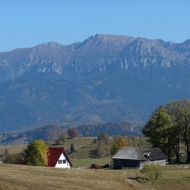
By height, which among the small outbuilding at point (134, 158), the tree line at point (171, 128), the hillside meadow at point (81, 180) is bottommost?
the hillside meadow at point (81, 180)

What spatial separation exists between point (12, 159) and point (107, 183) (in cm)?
3986

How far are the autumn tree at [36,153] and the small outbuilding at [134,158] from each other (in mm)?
18247

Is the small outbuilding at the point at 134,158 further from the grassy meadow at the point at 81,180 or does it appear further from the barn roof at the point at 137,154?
the grassy meadow at the point at 81,180

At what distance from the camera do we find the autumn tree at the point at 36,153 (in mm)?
97312

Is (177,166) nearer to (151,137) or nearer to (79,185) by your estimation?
(151,137)

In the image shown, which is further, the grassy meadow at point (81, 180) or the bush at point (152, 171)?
the bush at point (152, 171)

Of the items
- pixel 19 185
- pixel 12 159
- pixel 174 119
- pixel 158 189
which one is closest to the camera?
pixel 19 185

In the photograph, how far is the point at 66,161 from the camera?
351 ft

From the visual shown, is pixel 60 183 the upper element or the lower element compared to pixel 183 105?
lower

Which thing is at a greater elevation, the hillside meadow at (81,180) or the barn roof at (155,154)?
the barn roof at (155,154)

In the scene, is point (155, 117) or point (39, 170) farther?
point (155, 117)

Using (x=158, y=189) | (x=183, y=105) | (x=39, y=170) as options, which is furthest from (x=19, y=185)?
(x=183, y=105)

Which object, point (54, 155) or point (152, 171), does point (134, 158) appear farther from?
point (152, 171)

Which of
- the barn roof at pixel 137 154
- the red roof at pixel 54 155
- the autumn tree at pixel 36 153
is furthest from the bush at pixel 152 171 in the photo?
the red roof at pixel 54 155
